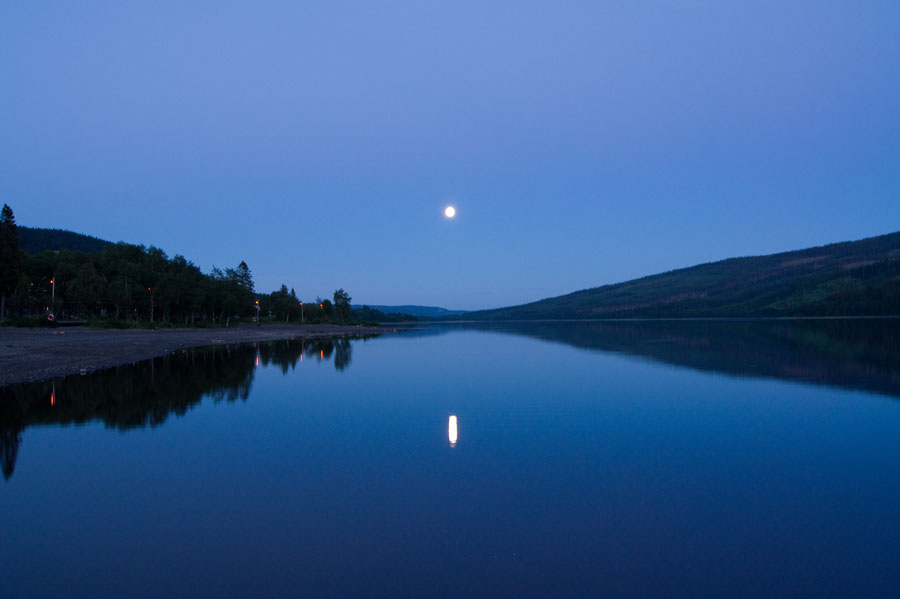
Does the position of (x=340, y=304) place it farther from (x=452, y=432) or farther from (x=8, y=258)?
(x=452, y=432)

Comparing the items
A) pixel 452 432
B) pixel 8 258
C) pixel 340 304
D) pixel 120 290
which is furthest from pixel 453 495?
pixel 340 304

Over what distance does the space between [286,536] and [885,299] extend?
180 m

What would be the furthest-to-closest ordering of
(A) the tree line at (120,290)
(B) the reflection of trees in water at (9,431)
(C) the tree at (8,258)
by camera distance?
1. (A) the tree line at (120,290)
2. (C) the tree at (8,258)
3. (B) the reflection of trees in water at (9,431)

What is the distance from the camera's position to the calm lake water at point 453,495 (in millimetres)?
7039

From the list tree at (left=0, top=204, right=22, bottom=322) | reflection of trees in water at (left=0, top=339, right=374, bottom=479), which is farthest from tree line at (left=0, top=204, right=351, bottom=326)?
reflection of trees in water at (left=0, top=339, right=374, bottom=479)

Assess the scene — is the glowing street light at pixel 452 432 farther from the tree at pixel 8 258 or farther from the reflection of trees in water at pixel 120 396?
the tree at pixel 8 258

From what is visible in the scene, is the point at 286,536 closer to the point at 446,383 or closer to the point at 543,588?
the point at 543,588

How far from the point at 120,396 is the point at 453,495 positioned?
681 inches

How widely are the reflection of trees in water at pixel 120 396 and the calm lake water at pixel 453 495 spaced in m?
0.21

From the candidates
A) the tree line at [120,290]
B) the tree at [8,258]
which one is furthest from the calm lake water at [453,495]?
the tree line at [120,290]

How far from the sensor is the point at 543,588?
668cm

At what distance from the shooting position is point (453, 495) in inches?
396

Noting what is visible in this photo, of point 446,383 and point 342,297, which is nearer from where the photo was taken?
point 446,383

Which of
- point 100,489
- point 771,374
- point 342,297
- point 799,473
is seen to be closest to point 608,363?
point 771,374
